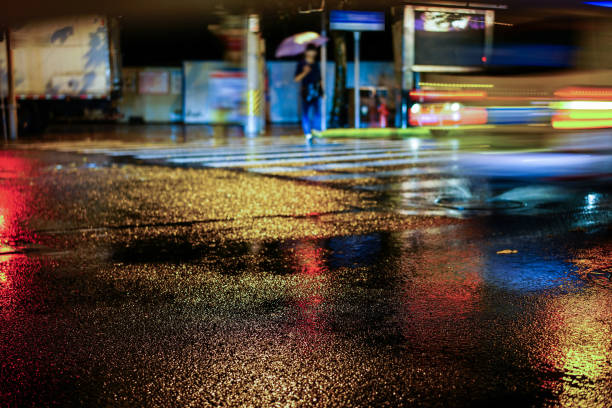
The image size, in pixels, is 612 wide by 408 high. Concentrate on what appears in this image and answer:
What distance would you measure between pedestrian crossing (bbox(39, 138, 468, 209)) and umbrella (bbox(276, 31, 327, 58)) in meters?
3.40

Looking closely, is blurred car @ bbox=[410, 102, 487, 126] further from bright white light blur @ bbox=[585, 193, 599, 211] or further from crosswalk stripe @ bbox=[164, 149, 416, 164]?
bright white light blur @ bbox=[585, 193, 599, 211]

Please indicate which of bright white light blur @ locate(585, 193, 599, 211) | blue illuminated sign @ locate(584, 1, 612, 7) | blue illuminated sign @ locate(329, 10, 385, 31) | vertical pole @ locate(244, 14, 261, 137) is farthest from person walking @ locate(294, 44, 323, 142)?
bright white light blur @ locate(585, 193, 599, 211)

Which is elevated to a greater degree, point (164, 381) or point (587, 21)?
point (587, 21)

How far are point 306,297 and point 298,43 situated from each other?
17.7 meters

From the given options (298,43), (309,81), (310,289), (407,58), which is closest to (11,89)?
(298,43)

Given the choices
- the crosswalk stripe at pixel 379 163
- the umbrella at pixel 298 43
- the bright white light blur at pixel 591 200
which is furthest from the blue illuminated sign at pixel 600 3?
the umbrella at pixel 298 43

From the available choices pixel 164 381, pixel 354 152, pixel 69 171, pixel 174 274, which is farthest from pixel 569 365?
pixel 354 152

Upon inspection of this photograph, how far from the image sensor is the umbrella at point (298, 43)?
67.3ft

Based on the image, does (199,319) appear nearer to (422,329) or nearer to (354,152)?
(422,329)

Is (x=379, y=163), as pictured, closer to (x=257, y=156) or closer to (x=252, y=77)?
(x=257, y=156)

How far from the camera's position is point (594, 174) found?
36.1ft

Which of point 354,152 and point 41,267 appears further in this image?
point 354,152

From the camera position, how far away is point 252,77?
23.7 metres

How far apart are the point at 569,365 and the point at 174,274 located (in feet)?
9.58
